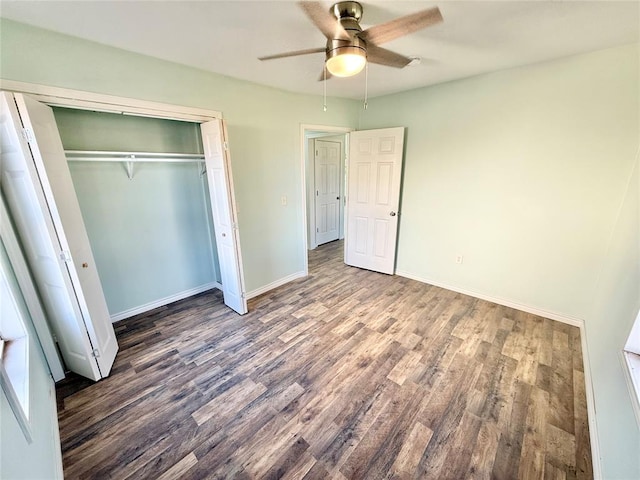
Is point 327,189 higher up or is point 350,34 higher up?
point 350,34

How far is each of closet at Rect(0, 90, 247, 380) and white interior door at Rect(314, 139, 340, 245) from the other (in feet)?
7.66

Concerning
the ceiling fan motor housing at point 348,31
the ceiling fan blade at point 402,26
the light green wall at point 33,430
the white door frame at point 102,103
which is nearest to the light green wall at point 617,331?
the ceiling fan blade at point 402,26

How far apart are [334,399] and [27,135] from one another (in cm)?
256

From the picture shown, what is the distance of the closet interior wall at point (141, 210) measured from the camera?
243 centimetres

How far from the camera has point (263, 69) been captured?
7.97ft

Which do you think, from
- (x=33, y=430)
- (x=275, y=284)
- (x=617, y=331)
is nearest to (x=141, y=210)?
(x=275, y=284)

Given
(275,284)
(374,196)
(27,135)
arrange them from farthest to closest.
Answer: (374,196)
(275,284)
(27,135)

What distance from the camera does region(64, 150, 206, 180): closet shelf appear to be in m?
2.29

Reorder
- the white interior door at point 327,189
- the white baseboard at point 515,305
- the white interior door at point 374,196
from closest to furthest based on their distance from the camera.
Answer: the white baseboard at point 515,305, the white interior door at point 374,196, the white interior door at point 327,189

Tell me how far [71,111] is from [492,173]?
4.12m

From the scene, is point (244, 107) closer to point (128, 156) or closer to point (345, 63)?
point (128, 156)

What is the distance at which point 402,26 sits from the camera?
4.22 feet

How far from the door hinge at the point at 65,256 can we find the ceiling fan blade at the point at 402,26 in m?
2.29

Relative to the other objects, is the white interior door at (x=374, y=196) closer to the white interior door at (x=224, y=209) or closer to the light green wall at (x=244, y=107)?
the light green wall at (x=244, y=107)
